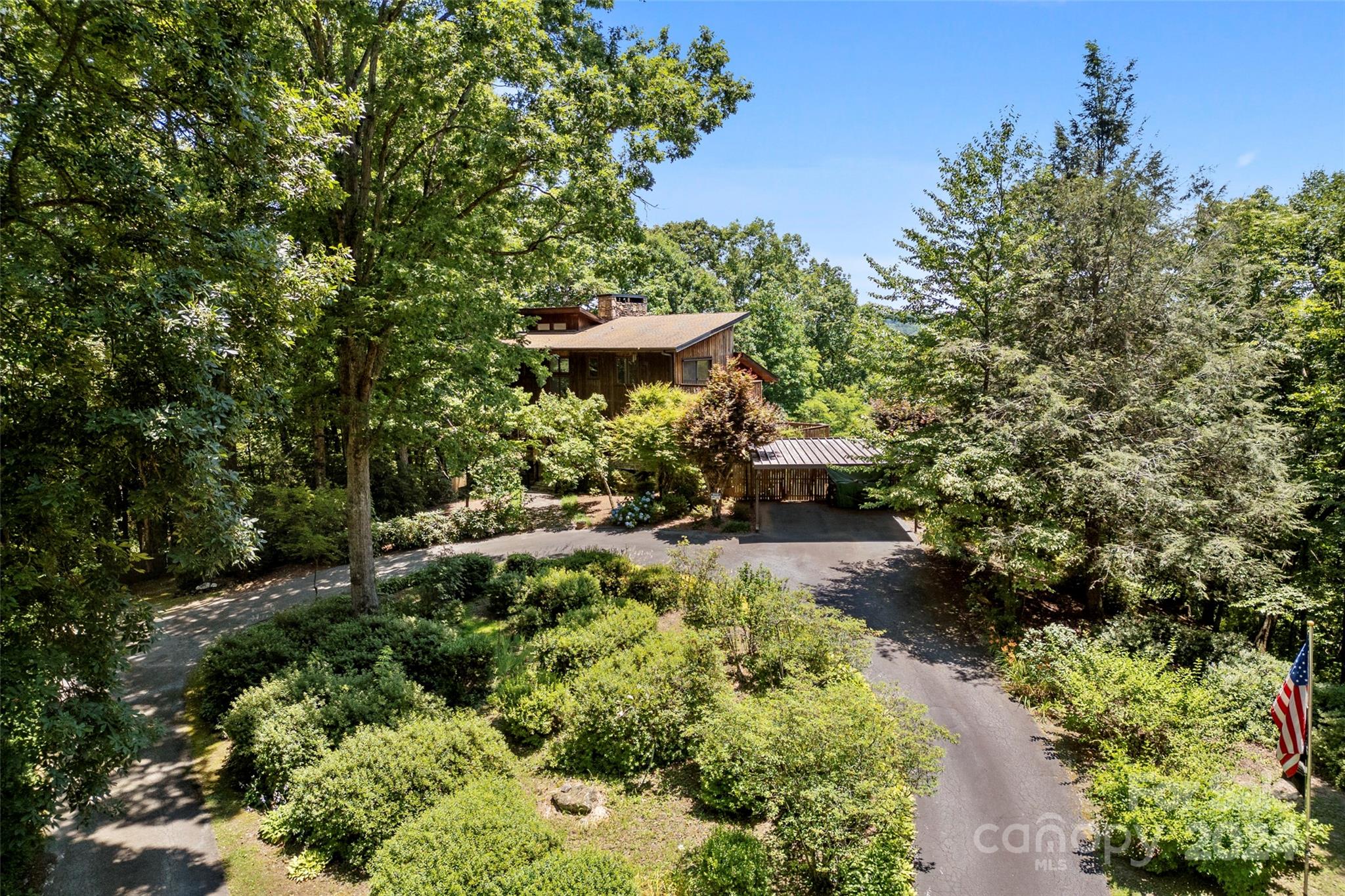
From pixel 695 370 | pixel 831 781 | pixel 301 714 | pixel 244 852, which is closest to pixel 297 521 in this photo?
pixel 301 714

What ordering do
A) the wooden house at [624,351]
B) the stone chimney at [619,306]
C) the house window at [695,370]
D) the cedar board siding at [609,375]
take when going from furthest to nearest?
1. the stone chimney at [619,306]
2. the house window at [695,370]
3. the cedar board siding at [609,375]
4. the wooden house at [624,351]

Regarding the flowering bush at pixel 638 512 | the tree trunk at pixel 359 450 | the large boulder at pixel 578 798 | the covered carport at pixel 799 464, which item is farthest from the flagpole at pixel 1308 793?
the flowering bush at pixel 638 512

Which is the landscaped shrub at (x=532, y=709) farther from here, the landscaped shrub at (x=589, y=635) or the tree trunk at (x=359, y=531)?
the tree trunk at (x=359, y=531)

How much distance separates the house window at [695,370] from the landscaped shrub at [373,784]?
21.7 m

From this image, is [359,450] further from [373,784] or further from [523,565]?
[373,784]

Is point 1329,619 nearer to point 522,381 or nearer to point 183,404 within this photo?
point 183,404

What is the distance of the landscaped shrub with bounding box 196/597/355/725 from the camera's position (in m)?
9.97

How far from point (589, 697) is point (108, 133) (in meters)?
8.50

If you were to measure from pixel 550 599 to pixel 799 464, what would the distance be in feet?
34.3

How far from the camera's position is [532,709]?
375 inches

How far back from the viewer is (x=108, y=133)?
5910mm

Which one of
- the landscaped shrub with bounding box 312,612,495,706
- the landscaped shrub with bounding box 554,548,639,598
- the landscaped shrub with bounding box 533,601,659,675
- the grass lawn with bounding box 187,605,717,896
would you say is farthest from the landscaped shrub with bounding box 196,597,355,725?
the landscaped shrub with bounding box 554,548,639,598

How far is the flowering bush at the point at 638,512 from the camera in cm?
2130

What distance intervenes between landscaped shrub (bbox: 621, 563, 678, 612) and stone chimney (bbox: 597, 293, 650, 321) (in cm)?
2187
